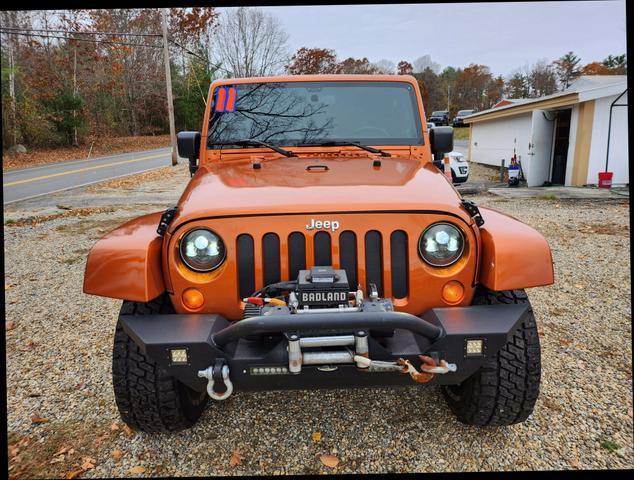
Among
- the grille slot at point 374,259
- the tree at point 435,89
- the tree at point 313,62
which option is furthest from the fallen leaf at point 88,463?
the tree at point 435,89

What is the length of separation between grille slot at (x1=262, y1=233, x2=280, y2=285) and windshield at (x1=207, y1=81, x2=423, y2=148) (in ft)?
4.27

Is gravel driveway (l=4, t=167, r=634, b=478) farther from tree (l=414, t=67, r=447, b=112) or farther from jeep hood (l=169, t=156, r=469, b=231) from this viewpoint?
tree (l=414, t=67, r=447, b=112)

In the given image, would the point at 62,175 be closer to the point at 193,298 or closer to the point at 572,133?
the point at 572,133

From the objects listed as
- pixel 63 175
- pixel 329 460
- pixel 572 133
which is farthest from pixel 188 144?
pixel 63 175

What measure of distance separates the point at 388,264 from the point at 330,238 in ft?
0.99

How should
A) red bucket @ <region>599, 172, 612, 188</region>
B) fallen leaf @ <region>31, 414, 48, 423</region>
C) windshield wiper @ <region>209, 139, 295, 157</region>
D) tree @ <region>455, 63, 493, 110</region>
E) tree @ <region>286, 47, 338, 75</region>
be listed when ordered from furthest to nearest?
tree @ <region>455, 63, 493, 110</region> → tree @ <region>286, 47, 338, 75</region> → red bucket @ <region>599, 172, 612, 188</region> → windshield wiper @ <region>209, 139, 295, 157</region> → fallen leaf @ <region>31, 414, 48, 423</region>

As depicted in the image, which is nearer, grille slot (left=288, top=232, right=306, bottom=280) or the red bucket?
grille slot (left=288, top=232, right=306, bottom=280)

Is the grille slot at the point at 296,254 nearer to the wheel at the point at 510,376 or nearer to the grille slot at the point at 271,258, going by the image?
the grille slot at the point at 271,258

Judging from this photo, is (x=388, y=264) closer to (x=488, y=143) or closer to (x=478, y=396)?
(x=478, y=396)

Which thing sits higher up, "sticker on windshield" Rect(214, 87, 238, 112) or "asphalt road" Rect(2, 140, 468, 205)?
"sticker on windshield" Rect(214, 87, 238, 112)

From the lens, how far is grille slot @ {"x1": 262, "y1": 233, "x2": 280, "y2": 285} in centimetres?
227

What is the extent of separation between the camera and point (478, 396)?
7.86 ft

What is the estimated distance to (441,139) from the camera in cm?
354

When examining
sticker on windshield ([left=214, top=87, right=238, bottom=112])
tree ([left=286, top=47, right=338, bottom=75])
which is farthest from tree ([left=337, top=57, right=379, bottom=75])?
sticker on windshield ([left=214, top=87, right=238, bottom=112])
